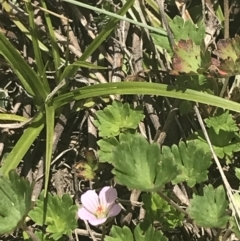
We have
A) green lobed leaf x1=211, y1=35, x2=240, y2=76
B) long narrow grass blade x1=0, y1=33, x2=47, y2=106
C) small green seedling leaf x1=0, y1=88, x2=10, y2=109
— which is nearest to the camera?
green lobed leaf x1=211, y1=35, x2=240, y2=76

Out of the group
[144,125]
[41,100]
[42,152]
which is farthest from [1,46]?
[144,125]

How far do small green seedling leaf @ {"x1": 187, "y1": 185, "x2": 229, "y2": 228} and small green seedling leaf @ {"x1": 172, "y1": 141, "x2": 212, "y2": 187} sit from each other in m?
0.05

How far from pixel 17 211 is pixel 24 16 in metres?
0.65

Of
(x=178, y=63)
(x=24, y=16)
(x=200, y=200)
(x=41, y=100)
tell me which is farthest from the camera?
(x=24, y=16)

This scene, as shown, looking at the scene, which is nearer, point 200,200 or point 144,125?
point 200,200

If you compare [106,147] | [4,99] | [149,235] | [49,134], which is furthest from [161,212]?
[4,99]

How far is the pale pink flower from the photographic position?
1.42 m

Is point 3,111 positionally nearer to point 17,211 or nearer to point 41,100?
point 41,100

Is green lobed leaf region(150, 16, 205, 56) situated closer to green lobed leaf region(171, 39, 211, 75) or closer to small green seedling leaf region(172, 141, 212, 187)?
green lobed leaf region(171, 39, 211, 75)

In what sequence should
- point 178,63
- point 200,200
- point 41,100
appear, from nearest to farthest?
1. point 200,200
2. point 178,63
3. point 41,100

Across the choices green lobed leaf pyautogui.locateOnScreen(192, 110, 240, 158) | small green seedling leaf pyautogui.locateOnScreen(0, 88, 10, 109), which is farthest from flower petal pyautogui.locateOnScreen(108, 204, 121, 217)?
small green seedling leaf pyautogui.locateOnScreen(0, 88, 10, 109)

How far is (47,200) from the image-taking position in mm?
1448

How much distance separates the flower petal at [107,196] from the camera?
4.77 feet

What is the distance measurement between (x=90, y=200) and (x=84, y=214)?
0.05 meters
